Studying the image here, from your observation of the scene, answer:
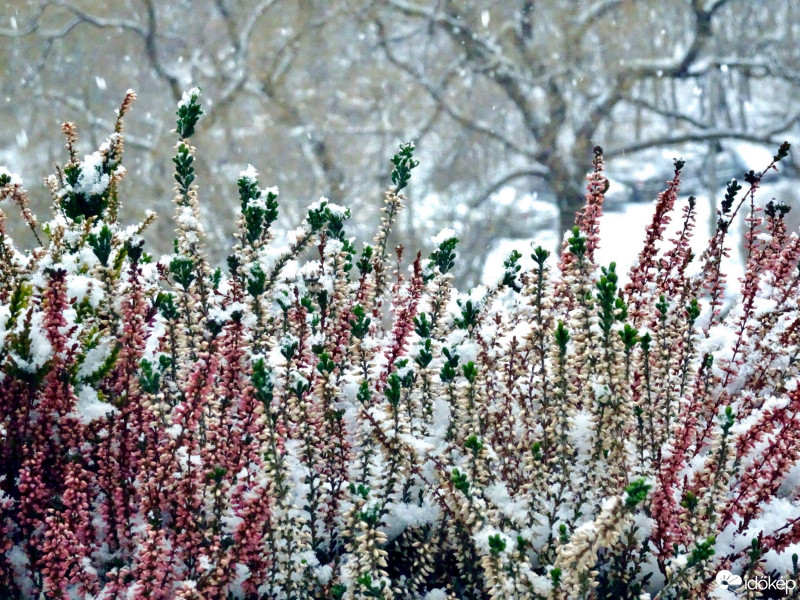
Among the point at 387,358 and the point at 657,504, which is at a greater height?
the point at 387,358

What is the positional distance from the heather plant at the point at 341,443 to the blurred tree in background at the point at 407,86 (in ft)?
50.3

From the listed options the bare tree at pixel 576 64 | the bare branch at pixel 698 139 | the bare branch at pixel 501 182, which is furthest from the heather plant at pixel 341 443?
the bare branch at pixel 698 139

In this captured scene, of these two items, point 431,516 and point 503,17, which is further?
point 503,17

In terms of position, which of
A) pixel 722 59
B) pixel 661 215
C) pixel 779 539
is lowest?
pixel 779 539

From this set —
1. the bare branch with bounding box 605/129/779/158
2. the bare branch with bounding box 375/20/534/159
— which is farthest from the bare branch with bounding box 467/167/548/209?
the bare branch with bounding box 605/129/779/158

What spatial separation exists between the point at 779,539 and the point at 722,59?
1730 cm

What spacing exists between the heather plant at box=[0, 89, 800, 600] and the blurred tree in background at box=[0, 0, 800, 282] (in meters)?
15.3

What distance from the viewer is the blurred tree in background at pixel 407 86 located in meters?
17.9

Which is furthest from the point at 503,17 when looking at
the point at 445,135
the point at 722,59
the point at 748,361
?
the point at 748,361

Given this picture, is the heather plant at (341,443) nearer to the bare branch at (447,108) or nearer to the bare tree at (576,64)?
the bare tree at (576,64)

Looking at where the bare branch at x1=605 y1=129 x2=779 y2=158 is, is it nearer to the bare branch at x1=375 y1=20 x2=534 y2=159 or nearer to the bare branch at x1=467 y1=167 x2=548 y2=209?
the bare branch at x1=467 y1=167 x2=548 y2=209

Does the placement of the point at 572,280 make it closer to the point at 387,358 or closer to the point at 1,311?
the point at 387,358

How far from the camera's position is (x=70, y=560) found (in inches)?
65.4

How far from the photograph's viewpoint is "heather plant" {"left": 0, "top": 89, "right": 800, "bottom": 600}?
166cm
